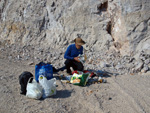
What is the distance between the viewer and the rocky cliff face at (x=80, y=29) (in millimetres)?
6406

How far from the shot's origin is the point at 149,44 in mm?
6035

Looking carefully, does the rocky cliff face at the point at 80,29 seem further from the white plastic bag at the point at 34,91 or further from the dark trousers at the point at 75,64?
the white plastic bag at the point at 34,91

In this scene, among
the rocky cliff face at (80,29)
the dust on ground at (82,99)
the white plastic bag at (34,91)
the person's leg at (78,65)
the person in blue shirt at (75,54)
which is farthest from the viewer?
the rocky cliff face at (80,29)

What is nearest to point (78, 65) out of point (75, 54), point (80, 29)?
point (75, 54)

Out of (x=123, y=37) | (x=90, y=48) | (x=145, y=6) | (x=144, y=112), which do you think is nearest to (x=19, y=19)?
(x=90, y=48)

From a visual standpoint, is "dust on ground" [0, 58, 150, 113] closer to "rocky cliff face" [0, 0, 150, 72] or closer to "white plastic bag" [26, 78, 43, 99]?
"white plastic bag" [26, 78, 43, 99]

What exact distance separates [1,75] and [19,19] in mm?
5898

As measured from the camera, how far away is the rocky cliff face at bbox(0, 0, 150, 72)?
641 centimetres

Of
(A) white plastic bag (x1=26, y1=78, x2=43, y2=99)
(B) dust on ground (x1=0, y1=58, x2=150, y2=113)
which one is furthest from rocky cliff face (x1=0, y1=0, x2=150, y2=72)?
(A) white plastic bag (x1=26, y1=78, x2=43, y2=99)

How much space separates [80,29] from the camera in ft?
25.3

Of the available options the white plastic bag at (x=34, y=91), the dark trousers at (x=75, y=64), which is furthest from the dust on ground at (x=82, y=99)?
the dark trousers at (x=75, y=64)

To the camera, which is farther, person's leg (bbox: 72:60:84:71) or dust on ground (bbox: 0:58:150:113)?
person's leg (bbox: 72:60:84:71)

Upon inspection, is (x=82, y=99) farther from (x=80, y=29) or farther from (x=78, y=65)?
(x=80, y=29)

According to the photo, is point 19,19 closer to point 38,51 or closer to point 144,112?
point 38,51
